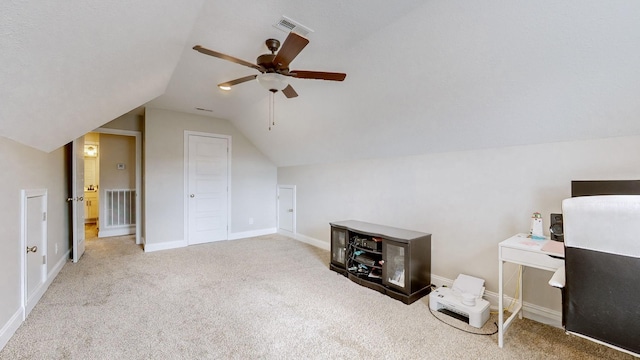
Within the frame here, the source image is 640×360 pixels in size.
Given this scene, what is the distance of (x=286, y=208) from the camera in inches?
212

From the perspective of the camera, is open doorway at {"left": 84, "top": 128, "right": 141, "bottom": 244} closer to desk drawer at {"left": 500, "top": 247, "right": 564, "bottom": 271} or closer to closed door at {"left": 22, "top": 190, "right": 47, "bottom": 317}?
closed door at {"left": 22, "top": 190, "right": 47, "bottom": 317}

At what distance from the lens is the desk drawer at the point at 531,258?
1661 millimetres

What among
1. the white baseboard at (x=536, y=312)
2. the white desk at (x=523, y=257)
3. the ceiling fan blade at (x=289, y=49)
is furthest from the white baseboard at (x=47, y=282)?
the white baseboard at (x=536, y=312)

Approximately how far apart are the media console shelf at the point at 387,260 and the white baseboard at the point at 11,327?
112 inches

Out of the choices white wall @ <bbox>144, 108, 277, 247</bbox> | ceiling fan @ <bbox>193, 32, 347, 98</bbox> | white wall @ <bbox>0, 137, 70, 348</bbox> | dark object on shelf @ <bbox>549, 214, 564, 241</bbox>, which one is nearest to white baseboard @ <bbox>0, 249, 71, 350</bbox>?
white wall @ <bbox>0, 137, 70, 348</bbox>

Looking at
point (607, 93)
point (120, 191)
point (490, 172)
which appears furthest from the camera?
point (120, 191)

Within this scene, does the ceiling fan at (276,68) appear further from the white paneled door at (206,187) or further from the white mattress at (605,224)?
the white paneled door at (206,187)

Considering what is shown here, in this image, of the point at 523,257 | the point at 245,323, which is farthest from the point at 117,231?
the point at 523,257

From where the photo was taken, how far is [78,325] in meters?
2.11

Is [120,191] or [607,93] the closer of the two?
[607,93]

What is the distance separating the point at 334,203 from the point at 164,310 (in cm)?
266

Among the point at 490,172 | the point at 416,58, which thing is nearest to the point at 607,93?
the point at 490,172

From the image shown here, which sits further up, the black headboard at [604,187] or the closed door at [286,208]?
the black headboard at [604,187]

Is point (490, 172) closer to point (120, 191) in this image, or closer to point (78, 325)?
point (78, 325)
